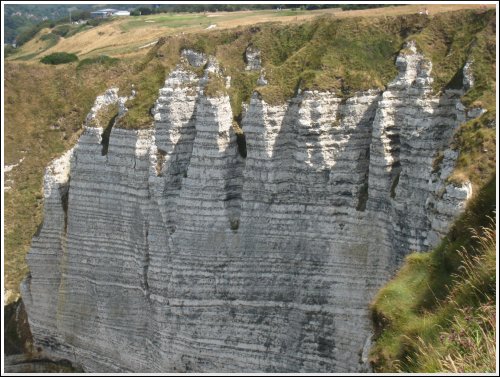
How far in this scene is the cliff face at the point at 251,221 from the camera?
24500mm

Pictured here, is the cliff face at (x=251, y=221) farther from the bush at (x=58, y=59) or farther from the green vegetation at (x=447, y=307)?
the bush at (x=58, y=59)

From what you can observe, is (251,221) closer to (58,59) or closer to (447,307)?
(447,307)

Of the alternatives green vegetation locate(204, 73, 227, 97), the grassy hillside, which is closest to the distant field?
the grassy hillside

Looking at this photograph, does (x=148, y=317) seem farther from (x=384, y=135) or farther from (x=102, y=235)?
(x=384, y=135)

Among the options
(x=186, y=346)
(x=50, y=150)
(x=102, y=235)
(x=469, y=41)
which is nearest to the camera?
(x=469, y=41)

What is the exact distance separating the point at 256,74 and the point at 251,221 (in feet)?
26.0

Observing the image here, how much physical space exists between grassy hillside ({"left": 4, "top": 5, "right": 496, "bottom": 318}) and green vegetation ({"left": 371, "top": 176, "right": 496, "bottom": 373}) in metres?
5.13

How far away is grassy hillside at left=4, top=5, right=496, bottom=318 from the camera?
23.8 m

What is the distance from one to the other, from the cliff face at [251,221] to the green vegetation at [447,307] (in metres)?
8.55

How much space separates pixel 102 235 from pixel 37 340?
373 inches

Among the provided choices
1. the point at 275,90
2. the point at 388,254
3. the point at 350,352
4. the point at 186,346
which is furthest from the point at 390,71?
the point at 186,346

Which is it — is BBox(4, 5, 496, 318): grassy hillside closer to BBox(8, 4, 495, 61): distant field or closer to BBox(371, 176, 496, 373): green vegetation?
BBox(8, 4, 495, 61): distant field

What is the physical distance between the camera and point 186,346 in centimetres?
2867

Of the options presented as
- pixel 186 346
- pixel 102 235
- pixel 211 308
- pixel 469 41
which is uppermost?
pixel 469 41
